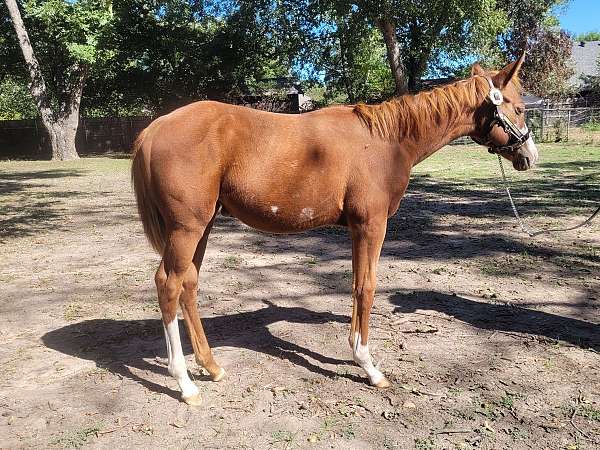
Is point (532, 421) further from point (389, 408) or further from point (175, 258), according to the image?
point (175, 258)

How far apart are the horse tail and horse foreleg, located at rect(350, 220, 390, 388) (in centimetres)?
132

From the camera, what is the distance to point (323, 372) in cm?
365

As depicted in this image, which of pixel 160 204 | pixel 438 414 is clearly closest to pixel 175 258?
pixel 160 204

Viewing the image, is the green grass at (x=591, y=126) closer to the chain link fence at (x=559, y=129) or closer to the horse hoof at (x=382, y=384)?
the chain link fence at (x=559, y=129)

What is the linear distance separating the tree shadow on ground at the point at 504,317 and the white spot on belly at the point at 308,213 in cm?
187

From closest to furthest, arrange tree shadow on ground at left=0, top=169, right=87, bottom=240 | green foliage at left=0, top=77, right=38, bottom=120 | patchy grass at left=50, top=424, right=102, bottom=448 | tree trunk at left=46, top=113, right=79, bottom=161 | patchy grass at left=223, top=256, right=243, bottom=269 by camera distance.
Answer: patchy grass at left=50, top=424, right=102, bottom=448
patchy grass at left=223, top=256, right=243, bottom=269
tree shadow on ground at left=0, top=169, right=87, bottom=240
tree trunk at left=46, top=113, right=79, bottom=161
green foliage at left=0, top=77, right=38, bottom=120

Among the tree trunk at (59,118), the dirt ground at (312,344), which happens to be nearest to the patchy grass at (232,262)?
the dirt ground at (312,344)

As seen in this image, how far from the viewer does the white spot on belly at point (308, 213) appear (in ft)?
10.9

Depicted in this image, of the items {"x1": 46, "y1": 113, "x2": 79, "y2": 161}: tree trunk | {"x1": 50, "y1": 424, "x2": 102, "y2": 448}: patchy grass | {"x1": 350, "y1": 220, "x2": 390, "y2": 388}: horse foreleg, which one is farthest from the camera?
{"x1": 46, "y1": 113, "x2": 79, "y2": 161}: tree trunk

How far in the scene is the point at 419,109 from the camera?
3.53 metres

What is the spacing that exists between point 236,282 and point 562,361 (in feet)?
11.1

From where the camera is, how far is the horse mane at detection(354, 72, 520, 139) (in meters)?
3.50

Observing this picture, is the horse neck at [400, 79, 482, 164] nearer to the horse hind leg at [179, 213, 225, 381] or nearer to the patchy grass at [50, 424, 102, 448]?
the horse hind leg at [179, 213, 225, 381]

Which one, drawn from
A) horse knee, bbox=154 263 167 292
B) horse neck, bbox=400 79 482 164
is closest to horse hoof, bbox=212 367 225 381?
horse knee, bbox=154 263 167 292
